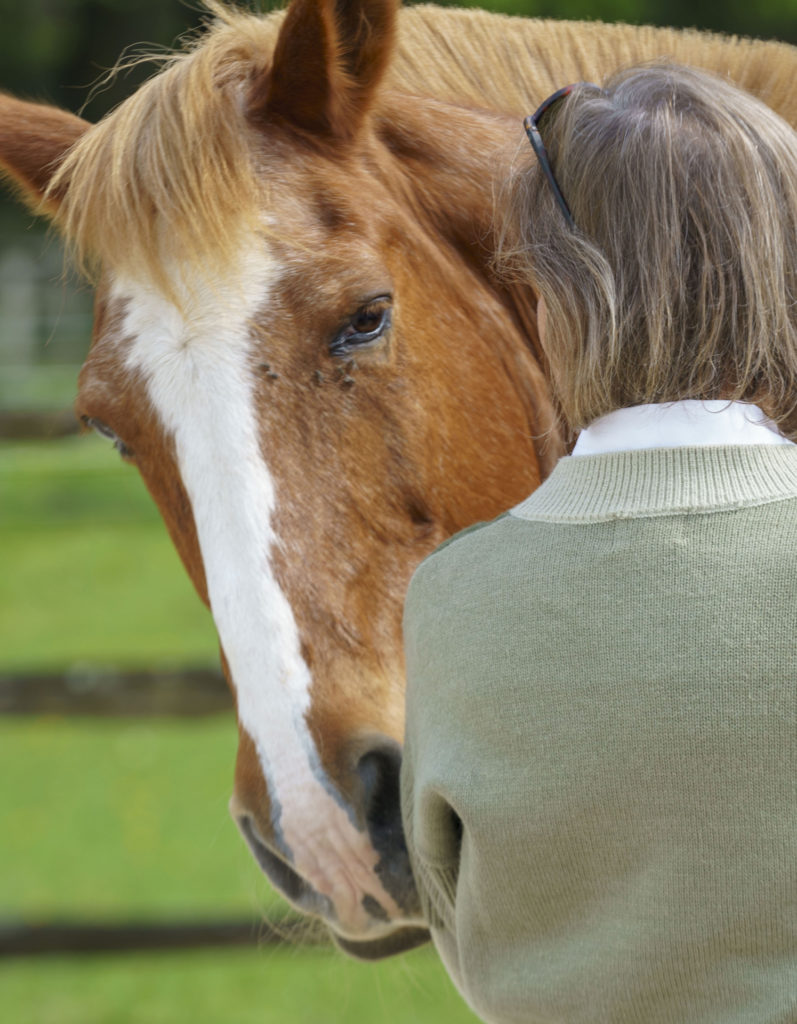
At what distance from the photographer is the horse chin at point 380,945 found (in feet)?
5.45

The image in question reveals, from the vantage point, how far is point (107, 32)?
24453 mm

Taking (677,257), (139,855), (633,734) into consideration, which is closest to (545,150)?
(677,257)

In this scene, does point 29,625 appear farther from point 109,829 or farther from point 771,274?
point 771,274

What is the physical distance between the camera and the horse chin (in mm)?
1662

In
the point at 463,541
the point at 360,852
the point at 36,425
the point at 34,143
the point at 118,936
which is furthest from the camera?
the point at 36,425

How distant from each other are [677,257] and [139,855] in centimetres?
445

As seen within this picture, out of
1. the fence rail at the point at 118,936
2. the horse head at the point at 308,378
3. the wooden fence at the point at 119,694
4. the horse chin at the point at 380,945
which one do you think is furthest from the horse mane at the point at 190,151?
the fence rail at the point at 118,936

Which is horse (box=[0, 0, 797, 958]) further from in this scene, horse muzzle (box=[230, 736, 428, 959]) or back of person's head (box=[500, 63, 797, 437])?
back of person's head (box=[500, 63, 797, 437])

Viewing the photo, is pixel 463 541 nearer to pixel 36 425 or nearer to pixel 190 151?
→ pixel 190 151

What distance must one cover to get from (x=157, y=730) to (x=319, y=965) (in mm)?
2530

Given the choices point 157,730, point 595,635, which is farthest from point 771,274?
point 157,730

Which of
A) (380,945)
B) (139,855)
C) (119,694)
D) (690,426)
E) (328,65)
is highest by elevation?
(328,65)

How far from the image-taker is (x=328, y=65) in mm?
1857

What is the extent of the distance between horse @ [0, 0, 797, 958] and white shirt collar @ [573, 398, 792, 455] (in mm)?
553
